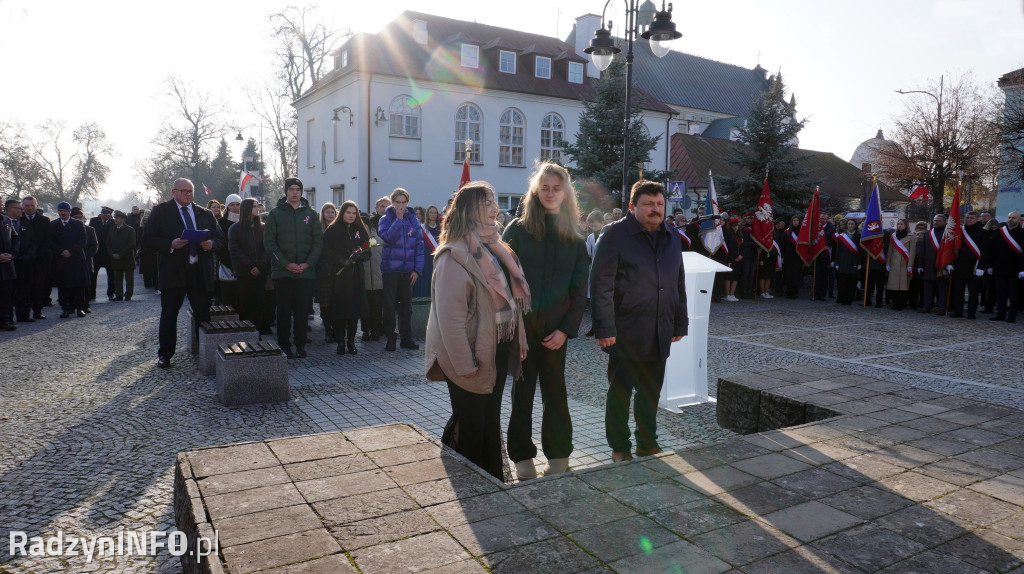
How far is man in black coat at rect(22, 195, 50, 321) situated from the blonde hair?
1181 centimetres

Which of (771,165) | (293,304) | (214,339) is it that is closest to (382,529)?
(214,339)

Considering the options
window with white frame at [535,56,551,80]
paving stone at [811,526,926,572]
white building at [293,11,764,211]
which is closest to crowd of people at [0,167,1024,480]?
paving stone at [811,526,926,572]

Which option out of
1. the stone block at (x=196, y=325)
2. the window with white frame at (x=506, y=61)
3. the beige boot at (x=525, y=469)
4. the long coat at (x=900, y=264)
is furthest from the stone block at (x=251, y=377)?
the window with white frame at (x=506, y=61)

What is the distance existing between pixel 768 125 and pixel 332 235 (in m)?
20.1

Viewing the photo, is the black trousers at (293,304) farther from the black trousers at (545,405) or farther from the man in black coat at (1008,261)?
the man in black coat at (1008,261)

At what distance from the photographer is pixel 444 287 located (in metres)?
3.76

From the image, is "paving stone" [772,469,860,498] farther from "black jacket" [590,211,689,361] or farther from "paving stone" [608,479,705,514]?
"black jacket" [590,211,689,361]

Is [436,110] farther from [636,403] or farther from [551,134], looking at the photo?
[636,403]

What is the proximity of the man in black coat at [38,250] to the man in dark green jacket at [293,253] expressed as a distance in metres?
6.77

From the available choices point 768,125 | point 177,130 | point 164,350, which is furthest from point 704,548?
point 177,130

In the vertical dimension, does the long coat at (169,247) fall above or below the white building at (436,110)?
below

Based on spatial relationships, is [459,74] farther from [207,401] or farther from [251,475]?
[251,475]

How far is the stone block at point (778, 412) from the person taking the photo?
532 cm

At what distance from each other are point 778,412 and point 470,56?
111 feet
